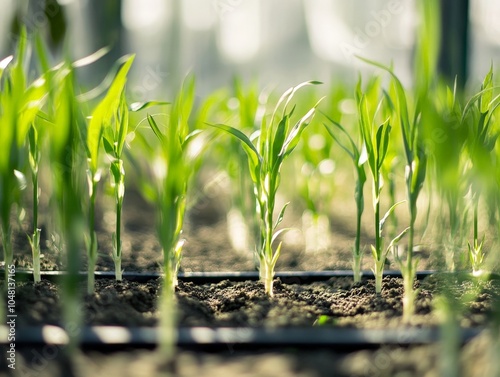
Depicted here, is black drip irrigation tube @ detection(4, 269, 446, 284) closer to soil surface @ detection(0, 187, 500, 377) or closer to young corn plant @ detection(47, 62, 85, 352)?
soil surface @ detection(0, 187, 500, 377)

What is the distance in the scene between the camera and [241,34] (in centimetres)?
779

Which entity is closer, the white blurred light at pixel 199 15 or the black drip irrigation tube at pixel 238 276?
the black drip irrigation tube at pixel 238 276

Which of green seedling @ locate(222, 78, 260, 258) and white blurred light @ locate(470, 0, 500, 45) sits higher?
white blurred light @ locate(470, 0, 500, 45)

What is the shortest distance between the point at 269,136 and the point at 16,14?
689 millimetres

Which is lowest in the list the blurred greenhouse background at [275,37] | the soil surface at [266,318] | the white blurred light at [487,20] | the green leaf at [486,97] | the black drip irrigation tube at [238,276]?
the soil surface at [266,318]

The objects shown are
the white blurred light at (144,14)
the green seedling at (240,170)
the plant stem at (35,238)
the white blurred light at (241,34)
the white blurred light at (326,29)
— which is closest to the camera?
the plant stem at (35,238)

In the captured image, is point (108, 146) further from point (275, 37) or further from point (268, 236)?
point (275, 37)

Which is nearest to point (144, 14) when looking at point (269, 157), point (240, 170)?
point (240, 170)

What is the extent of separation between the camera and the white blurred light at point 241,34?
7.72m

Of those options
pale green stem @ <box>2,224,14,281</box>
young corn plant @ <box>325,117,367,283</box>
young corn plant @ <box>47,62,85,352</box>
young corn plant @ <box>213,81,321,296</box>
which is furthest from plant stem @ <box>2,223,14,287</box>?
young corn plant @ <box>325,117,367,283</box>

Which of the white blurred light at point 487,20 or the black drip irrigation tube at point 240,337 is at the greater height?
the white blurred light at point 487,20

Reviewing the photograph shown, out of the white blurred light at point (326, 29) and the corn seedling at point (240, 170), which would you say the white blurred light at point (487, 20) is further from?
the corn seedling at point (240, 170)

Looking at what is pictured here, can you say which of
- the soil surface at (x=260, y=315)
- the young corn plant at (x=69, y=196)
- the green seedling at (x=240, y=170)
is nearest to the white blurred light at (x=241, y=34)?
the green seedling at (x=240, y=170)

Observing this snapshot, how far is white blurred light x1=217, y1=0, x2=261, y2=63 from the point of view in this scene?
7.72m
